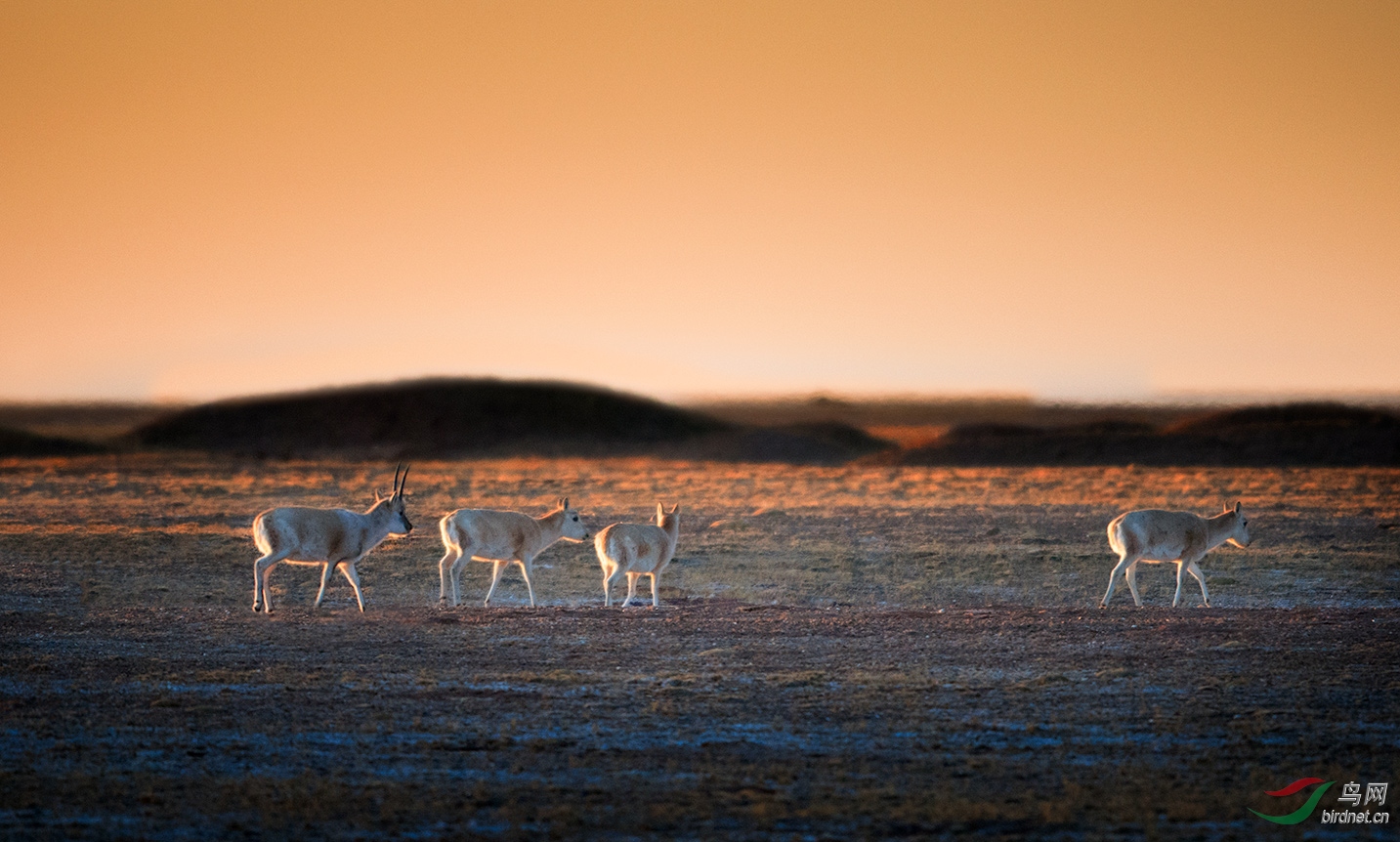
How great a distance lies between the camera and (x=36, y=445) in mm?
75938

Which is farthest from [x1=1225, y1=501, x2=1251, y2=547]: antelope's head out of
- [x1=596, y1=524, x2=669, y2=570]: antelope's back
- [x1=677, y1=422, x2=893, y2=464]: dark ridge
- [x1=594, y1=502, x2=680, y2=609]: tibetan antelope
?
[x1=677, y1=422, x2=893, y2=464]: dark ridge

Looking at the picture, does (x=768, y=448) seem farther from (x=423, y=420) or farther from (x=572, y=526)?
(x=572, y=526)

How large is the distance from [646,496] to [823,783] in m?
33.3

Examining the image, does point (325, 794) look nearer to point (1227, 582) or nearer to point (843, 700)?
point (843, 700)

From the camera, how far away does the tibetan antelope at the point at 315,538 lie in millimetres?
17016

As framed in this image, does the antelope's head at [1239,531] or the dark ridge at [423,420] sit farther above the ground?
the dark ridge at [423,420]

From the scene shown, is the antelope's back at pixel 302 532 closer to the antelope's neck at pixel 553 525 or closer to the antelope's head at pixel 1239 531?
the antelope's neck at pixel 553 525

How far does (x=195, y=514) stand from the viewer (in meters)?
32.6

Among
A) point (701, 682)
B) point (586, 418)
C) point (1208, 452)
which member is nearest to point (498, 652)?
point (701, 682)

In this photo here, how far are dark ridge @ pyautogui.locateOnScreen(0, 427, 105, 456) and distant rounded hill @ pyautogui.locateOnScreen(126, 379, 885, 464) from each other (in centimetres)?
1830

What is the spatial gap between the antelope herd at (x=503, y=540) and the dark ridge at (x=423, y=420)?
260 feet

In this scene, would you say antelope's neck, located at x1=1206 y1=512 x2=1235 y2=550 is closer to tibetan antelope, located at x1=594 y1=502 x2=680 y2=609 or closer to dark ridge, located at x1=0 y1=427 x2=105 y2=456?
tibetan antelope, located at x1=594 y1=502 x2=680 y2=609

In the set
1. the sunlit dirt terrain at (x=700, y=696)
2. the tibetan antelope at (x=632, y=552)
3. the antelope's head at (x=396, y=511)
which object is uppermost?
the antelope's head at (x=396, y=511)

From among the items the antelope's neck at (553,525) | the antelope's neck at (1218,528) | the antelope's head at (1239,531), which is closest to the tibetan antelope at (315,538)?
the antelope's neck at (553,525)
